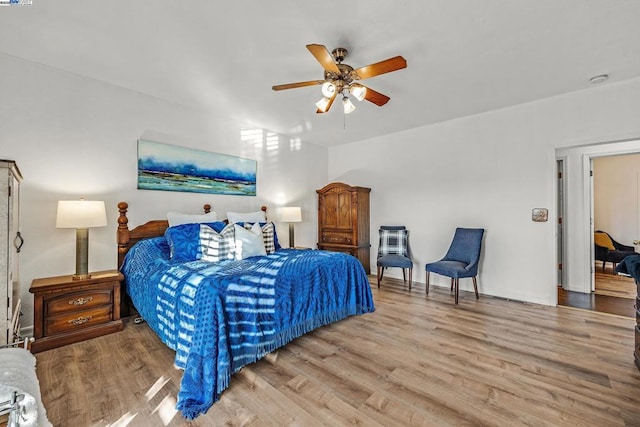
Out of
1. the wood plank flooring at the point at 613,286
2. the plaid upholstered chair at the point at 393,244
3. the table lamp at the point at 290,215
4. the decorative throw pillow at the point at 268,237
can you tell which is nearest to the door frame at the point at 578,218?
the wood plank flooring at the point at 613,286

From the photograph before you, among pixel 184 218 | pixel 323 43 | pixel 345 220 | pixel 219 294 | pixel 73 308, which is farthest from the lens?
pixel 345 220

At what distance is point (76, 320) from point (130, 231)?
38.5 inches

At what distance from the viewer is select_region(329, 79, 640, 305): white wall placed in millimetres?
3207

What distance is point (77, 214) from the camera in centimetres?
247

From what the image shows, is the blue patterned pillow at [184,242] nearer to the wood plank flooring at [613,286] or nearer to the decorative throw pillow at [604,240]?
the wood plank flooring at [613,286]

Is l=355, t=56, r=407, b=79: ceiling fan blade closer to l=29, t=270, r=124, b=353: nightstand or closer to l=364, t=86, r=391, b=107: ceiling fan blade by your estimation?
l=364, t=86, r=391, b=107: ceiling fan blade

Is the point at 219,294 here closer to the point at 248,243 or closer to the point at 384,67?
the point at 248,243

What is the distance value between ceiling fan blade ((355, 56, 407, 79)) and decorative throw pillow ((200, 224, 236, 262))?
2071 mm

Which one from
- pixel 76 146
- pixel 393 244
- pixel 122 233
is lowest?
pixel 393 244

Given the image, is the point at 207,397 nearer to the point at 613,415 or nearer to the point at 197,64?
the point at 613,415

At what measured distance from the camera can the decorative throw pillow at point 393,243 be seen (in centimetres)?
453

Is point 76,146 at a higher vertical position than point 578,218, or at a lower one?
higher

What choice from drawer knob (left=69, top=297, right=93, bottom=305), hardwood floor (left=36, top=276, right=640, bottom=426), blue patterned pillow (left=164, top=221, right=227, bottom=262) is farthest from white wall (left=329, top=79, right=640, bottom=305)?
drawer knob (left=69, top=297, right=93, bottom=305)

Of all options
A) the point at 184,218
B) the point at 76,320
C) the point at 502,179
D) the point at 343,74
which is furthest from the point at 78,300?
the point at 502,179
